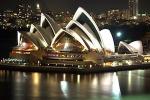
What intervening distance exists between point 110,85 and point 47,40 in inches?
406

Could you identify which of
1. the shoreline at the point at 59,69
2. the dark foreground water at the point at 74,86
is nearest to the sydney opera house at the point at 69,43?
the shoreline at the point at 59,69

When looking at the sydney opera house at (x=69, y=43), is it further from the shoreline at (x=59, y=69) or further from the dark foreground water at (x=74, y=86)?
the dark foreground water at (x=74, y=86)

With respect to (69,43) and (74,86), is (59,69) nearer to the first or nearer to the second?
(69,43)

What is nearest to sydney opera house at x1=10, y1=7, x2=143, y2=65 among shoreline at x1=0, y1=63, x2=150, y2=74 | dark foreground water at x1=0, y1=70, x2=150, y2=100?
shoreline at x1=0, y1=63, x2=150, y2=74

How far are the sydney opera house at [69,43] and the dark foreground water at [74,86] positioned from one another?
248 cm

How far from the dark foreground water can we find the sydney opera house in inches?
97.8

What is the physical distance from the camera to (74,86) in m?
29.2

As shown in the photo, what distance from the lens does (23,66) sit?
36.2 meters

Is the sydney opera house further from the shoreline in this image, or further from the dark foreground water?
the dark foreground water

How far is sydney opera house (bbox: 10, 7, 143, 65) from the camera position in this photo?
120 feet

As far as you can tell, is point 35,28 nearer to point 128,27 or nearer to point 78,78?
point 78,78

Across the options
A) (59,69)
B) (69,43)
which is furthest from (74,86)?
(69,43)

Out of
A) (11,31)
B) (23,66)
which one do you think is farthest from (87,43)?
(11,31)

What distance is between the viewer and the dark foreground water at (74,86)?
2588 cm
